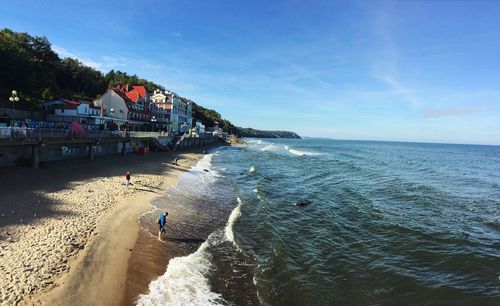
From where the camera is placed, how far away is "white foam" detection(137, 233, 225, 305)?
11.3 meters

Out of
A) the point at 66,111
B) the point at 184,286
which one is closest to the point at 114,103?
the point at 66,111

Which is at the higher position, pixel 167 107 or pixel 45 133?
pixel 167 107

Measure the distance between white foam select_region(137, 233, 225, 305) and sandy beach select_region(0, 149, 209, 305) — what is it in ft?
3.77

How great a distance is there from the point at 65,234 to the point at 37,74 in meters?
56.4

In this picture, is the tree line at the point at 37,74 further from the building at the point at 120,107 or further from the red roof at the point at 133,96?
the red roof at the point at 133,96

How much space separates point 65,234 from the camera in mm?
14516

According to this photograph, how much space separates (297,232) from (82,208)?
12.0 meters

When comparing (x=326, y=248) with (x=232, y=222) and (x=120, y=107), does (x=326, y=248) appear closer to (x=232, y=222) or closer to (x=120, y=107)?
(x=232, y=222)

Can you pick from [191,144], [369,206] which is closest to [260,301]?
[369,206]

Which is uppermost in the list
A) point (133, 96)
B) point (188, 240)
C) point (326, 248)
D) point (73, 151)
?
point (133, 96)

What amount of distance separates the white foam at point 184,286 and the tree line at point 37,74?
41.9 metres

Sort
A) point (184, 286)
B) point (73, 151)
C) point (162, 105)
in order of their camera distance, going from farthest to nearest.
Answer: point (162, 105) → point (73, 151) → point (184, 286)

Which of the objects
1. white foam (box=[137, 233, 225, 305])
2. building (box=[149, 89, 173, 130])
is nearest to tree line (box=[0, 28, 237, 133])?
building (box=[149, 89, 173, 130])

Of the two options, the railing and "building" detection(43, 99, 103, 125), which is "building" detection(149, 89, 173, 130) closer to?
"building" detection(43, 99, 103, 125)
